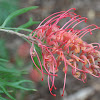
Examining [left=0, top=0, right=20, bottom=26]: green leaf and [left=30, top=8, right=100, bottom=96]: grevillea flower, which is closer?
[left=30, top=8, right=100, bottom=96]: grevillea flower

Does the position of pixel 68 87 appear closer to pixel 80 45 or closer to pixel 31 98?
pixel 31 98

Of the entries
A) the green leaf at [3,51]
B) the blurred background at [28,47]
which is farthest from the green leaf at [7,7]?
the green leaf at [3,51]

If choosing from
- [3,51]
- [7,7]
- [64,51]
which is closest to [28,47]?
[3,51]

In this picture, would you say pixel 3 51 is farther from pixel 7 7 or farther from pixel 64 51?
pixel 64 51

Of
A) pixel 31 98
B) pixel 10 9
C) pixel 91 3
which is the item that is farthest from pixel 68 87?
pixel 91 3

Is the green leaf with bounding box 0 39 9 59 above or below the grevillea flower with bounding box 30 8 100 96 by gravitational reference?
below

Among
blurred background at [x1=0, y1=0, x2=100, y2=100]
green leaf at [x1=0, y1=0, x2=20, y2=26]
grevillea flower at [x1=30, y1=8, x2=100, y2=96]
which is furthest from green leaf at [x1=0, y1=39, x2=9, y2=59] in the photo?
grevillea flower at [x1=30, y1=8, x2=100, y2=96]

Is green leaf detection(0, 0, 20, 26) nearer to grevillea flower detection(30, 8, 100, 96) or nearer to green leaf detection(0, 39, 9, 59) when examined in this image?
green leaf detection(0, 39, 9, 59)

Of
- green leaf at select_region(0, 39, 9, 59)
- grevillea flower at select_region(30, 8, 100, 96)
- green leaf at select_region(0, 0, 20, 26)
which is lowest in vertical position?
green leaf at select_region(0, 39, 9, 59)

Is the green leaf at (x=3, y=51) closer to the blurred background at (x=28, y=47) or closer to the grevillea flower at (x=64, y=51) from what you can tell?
the blurred background at (x=28, y=47)
